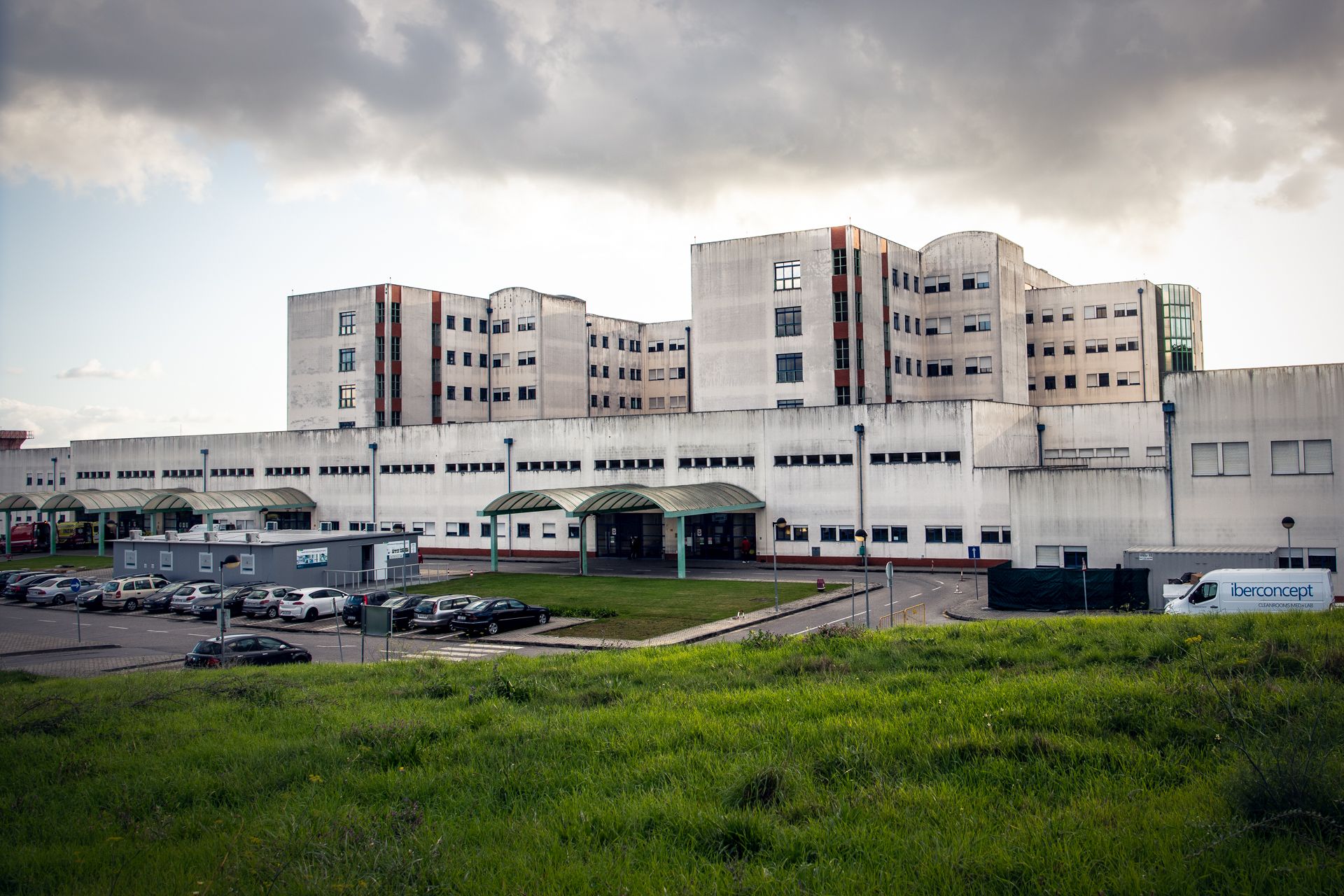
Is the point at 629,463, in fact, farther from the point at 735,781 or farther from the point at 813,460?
the point at 735,781

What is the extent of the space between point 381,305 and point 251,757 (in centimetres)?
8029

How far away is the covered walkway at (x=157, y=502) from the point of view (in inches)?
2822

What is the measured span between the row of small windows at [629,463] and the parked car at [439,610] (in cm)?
2744

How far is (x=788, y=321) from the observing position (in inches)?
2817

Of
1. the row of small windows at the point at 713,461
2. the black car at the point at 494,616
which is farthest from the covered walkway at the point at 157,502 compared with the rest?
the black car at the point at 494,616

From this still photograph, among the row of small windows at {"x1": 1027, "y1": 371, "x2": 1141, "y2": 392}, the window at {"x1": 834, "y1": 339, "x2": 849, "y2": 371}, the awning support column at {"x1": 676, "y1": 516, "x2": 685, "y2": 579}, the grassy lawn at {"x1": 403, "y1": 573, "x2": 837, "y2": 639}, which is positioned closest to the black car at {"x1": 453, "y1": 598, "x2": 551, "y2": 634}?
the grassy lawn at {"x1": 403, "y1": 573, "x2": 837, "y2": 639}

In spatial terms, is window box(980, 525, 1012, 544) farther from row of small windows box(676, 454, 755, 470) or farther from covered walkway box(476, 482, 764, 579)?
row of small windows box(676, 454, 755, 470)

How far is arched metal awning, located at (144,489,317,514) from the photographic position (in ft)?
234

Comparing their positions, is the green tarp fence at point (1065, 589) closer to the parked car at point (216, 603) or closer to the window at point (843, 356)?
the window at point (843, 356)

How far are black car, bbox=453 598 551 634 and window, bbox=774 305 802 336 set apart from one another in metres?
39.6

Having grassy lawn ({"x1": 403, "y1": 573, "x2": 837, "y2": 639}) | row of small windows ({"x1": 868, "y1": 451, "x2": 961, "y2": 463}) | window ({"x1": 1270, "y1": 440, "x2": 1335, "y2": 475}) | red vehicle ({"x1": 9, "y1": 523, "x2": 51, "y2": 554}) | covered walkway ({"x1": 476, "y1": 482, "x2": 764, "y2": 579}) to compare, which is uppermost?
row of small windows ({"x1": 868, "y1": 451, "x2": 961, "y2": 463})

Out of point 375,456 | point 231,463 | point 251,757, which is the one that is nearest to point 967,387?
point 375,456

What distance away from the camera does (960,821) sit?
8391 mm

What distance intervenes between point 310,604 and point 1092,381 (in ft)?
247
